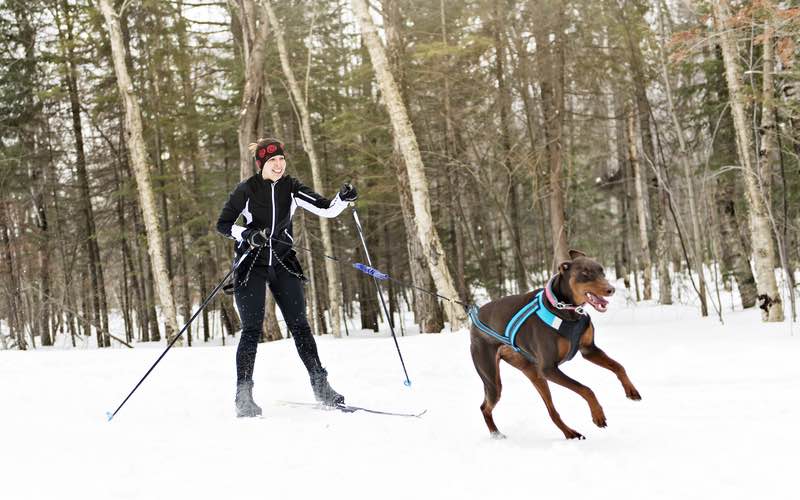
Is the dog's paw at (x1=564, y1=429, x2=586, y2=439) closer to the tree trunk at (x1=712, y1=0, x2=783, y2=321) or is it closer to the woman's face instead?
the woman's face

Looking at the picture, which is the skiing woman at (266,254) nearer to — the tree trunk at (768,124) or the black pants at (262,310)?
the black pants at (262,310)

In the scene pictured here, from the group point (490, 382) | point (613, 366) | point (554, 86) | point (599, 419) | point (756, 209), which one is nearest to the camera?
point (599, 419)

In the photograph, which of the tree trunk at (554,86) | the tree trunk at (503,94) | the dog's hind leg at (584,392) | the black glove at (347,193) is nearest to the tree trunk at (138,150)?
the tree trunk at (503,94)

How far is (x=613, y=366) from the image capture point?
386 cm

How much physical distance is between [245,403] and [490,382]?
7.02 feet

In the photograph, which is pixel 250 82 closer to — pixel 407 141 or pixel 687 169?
pixel 407 141

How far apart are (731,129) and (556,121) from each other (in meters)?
4.46

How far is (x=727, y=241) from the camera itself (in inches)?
555

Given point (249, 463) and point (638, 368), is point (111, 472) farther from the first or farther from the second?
point (638, 368)

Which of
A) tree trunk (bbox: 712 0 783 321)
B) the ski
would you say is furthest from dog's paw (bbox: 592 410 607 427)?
tree trunk (bbox: 712 0 783 321)

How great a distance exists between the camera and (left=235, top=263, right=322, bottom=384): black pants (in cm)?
517

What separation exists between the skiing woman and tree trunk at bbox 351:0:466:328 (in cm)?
461

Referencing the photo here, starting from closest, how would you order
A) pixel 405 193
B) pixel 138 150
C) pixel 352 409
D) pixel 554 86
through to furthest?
pixel 352 409, pixel 138 150, pixel 554 86, pixel 405 193

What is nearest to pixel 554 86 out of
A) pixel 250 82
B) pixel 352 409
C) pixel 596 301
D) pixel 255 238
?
pixel 250 82
